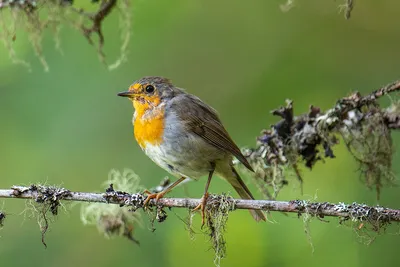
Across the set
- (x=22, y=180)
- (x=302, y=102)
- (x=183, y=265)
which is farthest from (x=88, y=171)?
(x=302, y=102)

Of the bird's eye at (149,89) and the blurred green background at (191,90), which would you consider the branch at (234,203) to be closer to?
the bird's eye at (149,89)

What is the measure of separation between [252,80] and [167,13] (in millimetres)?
959

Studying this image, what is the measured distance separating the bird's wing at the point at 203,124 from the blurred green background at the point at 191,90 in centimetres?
66

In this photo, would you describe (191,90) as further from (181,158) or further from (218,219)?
(218,219)

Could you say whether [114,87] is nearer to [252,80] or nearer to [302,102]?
[252,80]

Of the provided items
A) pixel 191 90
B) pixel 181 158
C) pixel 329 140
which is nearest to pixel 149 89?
pixel 181 158

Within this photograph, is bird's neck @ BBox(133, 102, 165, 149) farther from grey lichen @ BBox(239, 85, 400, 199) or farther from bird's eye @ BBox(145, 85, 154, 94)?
grey lichen @ BBox(239, 85, 400, 199)

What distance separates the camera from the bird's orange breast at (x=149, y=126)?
4145 millimetres

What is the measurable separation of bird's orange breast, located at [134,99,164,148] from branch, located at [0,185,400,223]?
565 mm

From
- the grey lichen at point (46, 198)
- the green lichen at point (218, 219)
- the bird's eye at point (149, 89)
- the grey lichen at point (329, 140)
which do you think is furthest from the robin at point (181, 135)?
the grey lichen at point (46, 198)

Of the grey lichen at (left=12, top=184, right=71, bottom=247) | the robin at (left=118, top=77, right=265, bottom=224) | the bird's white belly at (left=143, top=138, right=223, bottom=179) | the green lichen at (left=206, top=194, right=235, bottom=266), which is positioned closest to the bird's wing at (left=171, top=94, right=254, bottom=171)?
the robin at (left=118, top=77, right=265, bottom=224)

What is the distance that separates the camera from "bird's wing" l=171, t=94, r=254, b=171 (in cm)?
425

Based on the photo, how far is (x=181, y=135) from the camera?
13.7 ft

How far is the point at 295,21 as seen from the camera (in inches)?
233
